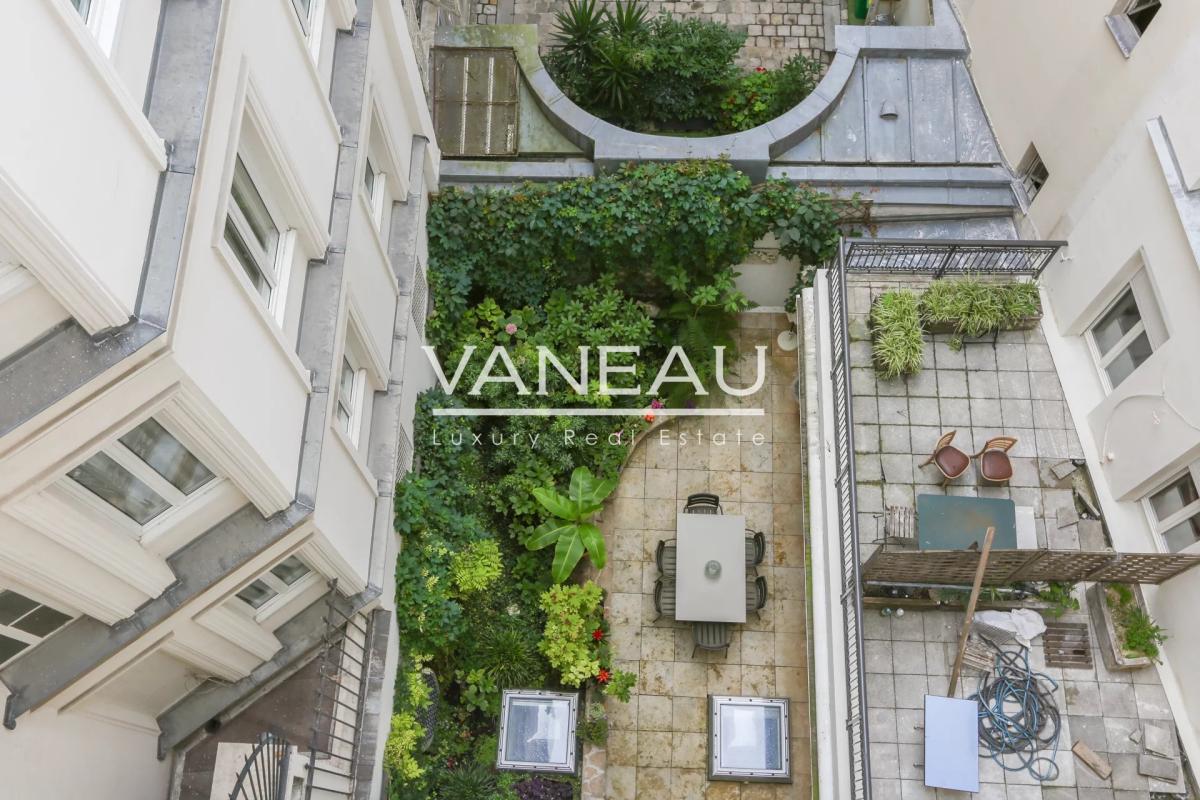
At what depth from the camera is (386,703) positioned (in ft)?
39.3

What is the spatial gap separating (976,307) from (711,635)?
6.07 m

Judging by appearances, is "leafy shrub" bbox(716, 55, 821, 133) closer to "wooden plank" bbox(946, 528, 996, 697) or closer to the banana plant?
the banana plant

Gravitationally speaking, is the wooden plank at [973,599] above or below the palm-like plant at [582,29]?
below

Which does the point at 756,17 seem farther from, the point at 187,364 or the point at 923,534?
the point at 187,364

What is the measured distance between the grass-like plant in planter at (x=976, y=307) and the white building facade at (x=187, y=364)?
7.52 meters

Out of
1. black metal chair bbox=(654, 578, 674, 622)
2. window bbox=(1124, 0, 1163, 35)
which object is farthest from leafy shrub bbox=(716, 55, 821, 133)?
black metal chair bbox=(654, 578, 674, 622)

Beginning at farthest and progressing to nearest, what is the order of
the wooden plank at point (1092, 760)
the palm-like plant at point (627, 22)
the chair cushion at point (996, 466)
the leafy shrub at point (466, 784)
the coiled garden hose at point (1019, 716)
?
the palm-like plant at point (627, 22) → the leafy shrub at point (466, 784) → the chair cushion at point (996, 466) → the coiled garden hose at point (1019, 716) → the wooden plank at point (1092, 760)

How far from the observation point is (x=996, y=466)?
1205 cm

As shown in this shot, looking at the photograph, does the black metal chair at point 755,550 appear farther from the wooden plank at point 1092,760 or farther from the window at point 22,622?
the window at point 22,622

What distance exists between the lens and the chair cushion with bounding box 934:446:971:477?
11906mm

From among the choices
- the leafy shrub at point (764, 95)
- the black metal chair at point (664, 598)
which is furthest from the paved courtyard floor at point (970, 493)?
the leafy shrub at point (764, 95)

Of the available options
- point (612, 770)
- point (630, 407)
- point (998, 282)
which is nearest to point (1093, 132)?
point (998, 282)

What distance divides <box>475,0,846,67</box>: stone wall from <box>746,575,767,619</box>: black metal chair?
1030cm

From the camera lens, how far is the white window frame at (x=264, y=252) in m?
7.81
